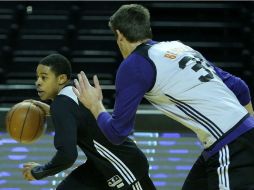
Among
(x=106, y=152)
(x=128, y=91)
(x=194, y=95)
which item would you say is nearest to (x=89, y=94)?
(x=128, y=91)

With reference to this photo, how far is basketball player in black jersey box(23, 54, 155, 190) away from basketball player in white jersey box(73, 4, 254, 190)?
1.75ft

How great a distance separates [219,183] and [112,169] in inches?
40.2

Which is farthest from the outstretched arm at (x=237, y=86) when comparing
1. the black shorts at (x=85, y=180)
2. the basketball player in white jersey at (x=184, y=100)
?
the black shorts at (x=85, y=180)

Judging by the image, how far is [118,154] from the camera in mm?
3803

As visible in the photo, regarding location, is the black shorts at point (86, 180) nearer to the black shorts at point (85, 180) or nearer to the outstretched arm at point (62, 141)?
the black shorts at point (85, 180)

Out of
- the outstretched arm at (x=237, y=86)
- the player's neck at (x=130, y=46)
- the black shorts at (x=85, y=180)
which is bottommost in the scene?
the black shorts at (x=85, y=180)

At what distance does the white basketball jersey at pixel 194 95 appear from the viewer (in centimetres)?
301

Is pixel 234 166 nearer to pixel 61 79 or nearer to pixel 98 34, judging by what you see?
pixel 61 79

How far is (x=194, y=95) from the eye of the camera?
119 inches

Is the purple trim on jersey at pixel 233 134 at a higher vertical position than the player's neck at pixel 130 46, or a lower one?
lower

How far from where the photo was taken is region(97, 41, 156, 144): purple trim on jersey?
2.99 metres

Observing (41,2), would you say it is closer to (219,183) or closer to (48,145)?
(48,145)

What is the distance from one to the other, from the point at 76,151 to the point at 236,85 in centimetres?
102

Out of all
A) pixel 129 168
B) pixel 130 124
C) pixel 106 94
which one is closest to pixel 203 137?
pixel 130 124
